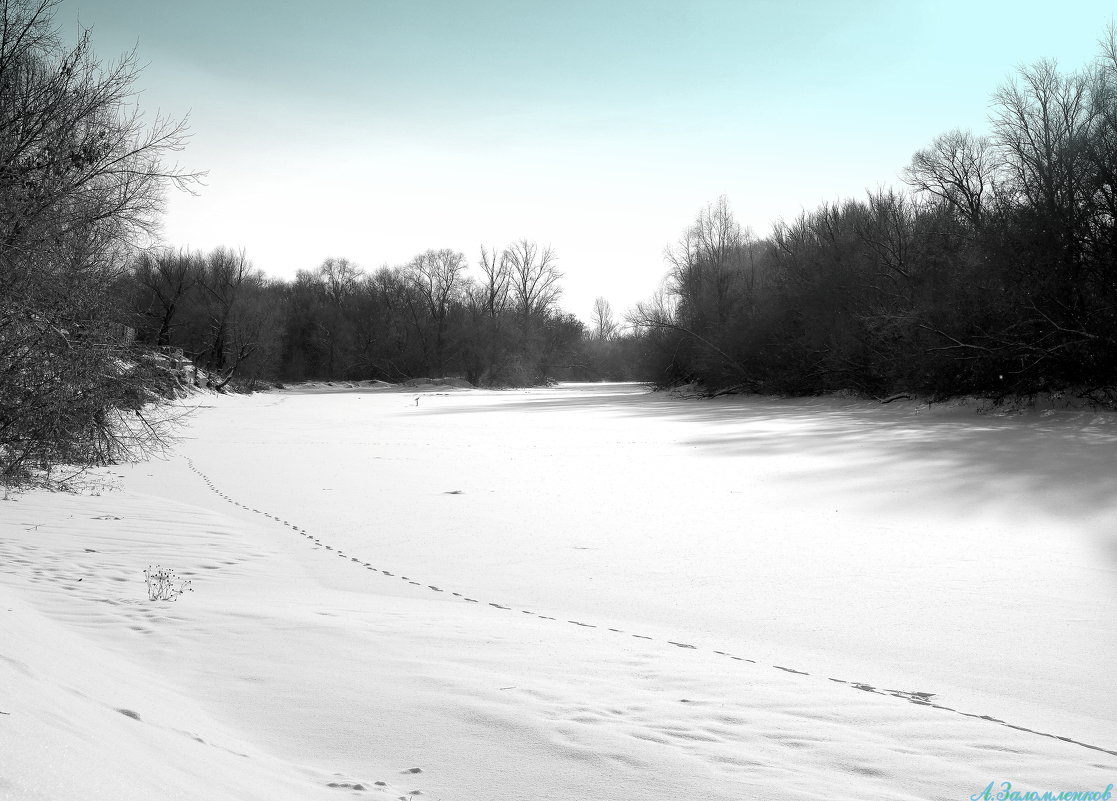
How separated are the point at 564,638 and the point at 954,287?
24.8m

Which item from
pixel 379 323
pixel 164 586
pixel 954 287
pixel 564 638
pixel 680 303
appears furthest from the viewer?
pixel 379 323

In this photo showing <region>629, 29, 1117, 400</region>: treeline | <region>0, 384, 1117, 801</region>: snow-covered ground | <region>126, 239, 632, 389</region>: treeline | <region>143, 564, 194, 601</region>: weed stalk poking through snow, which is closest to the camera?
<region>0, 384, 1117, 801</region>: snow-covered ground

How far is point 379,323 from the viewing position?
73.6m

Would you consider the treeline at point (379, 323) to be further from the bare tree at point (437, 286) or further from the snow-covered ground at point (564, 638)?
the snow-covered ground at point (564, 638)

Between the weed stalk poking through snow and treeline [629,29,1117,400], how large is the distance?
2292cm

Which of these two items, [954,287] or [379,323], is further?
[379,323]

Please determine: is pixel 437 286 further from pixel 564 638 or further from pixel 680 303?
pixel 564 638

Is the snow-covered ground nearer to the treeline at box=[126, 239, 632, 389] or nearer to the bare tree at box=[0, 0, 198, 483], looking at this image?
the bare tree at box=[0, 0, 198, 483]

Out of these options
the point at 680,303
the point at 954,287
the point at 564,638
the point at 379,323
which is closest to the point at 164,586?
the point at 564,638

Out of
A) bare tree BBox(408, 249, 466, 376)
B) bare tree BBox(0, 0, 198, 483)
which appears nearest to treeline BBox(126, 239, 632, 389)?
bare tree BBox(408, 249, 466, 376)

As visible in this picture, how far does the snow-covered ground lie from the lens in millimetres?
2920

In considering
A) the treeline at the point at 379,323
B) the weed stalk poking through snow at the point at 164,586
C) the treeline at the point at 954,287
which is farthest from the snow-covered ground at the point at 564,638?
the treeline at the point at 379,323

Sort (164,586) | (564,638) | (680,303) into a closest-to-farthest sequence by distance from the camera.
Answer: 1. (564,638)
2. (164,586)
3. (680,303)

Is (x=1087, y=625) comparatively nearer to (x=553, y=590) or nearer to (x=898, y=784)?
(x=898, y=784)
